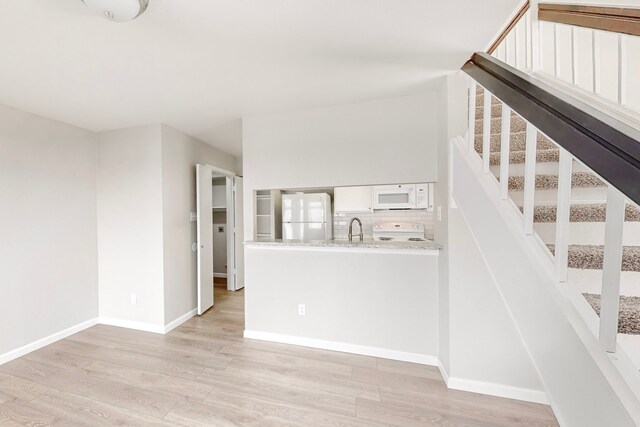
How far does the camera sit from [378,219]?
14.3ft

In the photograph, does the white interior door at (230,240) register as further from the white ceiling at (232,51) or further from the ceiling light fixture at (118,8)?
the ceiling light fixture at (118,8)

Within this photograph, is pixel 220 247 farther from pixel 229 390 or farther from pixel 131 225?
pixel 229 390

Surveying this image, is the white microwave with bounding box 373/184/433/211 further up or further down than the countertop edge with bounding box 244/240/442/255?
further up

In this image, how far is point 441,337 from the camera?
A: 7.16 ft

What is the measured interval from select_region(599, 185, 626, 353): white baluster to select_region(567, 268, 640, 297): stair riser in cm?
37

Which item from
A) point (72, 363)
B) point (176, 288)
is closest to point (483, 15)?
point (176, 288)

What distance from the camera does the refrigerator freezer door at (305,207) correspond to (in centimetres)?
406

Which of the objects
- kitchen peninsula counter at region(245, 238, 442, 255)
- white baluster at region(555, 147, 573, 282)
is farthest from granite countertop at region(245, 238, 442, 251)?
white baluster at region(555, 147, 573, 282)

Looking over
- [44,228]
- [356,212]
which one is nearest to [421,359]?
[356,212]

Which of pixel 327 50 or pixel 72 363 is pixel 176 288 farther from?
pixel 327 50

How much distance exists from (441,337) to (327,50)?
95.4 inches

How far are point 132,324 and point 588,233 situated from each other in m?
4.14

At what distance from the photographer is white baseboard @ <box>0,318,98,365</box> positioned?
2318 millimetres

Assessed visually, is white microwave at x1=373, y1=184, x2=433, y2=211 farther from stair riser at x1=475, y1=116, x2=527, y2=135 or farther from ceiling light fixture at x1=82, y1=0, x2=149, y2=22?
ceiling light fixture at x1=82, y1=0, x2=149, y2=22
